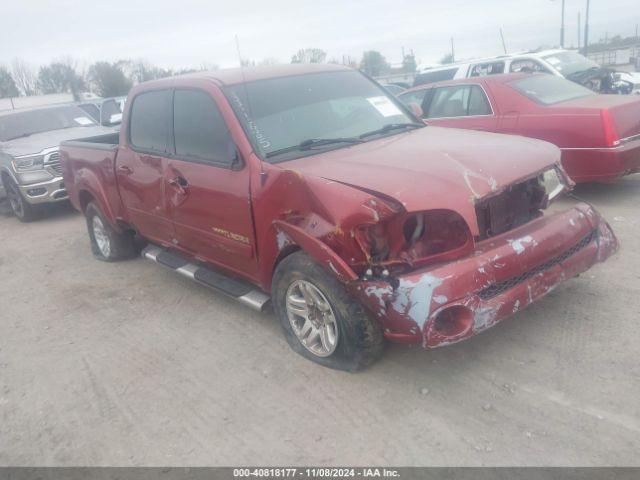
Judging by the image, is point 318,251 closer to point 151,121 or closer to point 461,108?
point 151,121

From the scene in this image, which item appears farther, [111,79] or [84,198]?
[111,79]

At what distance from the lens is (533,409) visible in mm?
2963

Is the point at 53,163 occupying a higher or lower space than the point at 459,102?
lower

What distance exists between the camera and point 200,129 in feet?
13.7

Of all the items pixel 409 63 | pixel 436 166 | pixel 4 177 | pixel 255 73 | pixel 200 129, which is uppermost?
pixel 255 73

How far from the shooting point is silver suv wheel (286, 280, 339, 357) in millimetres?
3395

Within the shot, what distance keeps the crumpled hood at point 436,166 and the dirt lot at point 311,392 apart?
40.4 inches

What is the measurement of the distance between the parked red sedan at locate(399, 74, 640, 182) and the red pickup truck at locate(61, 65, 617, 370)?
2400mm

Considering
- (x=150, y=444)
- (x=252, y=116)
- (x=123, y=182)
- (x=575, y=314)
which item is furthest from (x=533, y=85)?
(x=150, y=444)

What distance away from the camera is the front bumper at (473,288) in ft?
9.53

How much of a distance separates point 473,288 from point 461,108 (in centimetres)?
507

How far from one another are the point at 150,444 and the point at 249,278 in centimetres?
134

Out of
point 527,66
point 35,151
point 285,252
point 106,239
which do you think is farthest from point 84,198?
point 527,66

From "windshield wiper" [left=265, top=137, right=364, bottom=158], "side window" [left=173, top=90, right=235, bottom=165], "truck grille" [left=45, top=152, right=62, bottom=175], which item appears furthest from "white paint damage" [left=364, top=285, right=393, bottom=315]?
"truck grille" [left=45, top=152, right=62, bottom=175]
